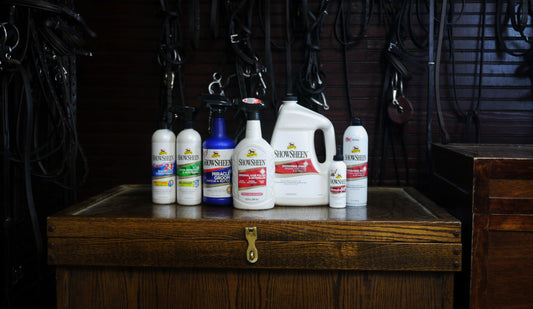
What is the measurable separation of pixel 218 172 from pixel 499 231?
968 mm

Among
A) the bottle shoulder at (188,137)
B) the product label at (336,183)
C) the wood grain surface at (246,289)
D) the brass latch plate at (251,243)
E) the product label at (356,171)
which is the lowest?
the wood grain surface at (246,289)

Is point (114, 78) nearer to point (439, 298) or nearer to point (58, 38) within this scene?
point (58, 38)

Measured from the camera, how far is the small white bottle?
1630mm

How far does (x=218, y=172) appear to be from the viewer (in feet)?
5.53

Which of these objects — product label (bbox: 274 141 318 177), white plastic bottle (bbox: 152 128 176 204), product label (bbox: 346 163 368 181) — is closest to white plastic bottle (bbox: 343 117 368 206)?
product label (bbox: 346 163 368 181)

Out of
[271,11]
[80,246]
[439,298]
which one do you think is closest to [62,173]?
[80,246]

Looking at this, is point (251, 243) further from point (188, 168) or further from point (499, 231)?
point (499, 231)

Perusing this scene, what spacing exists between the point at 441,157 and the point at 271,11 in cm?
101

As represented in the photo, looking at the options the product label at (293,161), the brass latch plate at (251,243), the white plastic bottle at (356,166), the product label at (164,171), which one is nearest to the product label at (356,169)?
the white plastic bottle at (356,166)

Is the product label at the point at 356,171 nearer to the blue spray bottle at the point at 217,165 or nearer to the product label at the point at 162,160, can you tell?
the blue spray bottle at the point at 217,165

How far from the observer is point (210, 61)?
2182 millimetres

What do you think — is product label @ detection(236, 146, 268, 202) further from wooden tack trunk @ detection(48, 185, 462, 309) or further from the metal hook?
the metal hook

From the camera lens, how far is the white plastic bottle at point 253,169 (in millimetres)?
1609

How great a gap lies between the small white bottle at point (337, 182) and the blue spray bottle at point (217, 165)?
37 cm
